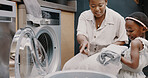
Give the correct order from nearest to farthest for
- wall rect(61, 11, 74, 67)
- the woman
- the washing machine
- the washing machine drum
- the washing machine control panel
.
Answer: the washing machine drum
the washing machine
the woman
the washing machine control panel
wall rect(61, 11, 74, 67)

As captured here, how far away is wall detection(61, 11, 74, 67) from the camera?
2416 millimetres

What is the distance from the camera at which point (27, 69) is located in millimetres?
1075

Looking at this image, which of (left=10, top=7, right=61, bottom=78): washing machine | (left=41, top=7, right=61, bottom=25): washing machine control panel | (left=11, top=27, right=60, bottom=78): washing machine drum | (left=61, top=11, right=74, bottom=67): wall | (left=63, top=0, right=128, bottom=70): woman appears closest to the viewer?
(left=11, top=27, right=60, bottom=78): washing machine drum

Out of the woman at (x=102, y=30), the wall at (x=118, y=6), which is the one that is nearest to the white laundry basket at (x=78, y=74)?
the woman at (x=102, y=30)

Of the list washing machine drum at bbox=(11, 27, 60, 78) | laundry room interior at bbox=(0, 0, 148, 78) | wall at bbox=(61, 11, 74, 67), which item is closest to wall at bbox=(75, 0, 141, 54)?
laundry room interior at bbox=(0, 0, 148, 78)

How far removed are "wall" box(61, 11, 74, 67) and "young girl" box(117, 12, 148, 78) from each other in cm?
137

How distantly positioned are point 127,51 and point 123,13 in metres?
1.95

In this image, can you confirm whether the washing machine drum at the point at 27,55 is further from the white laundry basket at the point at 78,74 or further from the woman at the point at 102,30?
the woman at the point at 102,30

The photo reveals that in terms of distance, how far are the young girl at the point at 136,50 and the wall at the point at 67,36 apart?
53.7 inches

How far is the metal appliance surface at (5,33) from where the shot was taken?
3.79ft

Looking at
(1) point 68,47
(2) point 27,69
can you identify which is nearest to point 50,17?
(1) point 68,47

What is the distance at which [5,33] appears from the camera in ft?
3.91

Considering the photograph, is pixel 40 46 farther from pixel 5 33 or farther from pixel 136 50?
pixel 136 50

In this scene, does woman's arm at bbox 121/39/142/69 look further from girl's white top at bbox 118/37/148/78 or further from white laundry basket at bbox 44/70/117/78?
white laundry basket at bbox 44/70/117/78
